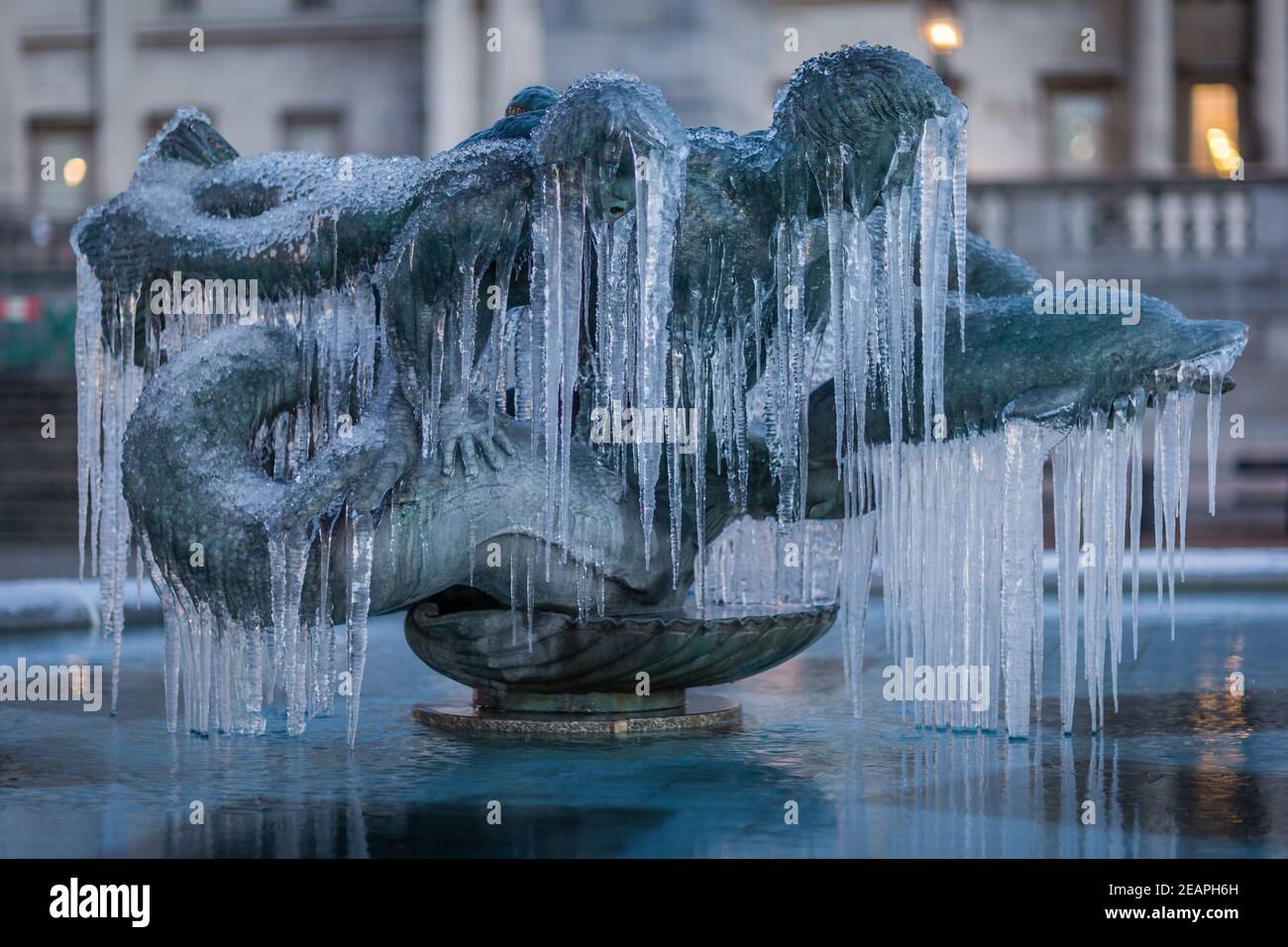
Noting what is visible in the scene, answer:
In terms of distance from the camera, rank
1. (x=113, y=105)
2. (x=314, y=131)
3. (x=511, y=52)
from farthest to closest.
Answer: (x=113, y=105) → (x=314, y=131) → (x=511, y=52)

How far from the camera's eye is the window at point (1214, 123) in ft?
106

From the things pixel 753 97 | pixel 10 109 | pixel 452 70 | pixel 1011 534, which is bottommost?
pixel 1011 534

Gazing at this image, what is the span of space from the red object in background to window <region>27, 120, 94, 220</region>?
9.47 metres

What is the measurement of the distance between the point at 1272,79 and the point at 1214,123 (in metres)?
1.41

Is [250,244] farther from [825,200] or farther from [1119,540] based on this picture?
[1119,540]

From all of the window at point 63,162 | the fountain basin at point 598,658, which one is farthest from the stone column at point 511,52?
the fountain basin at point 598,658

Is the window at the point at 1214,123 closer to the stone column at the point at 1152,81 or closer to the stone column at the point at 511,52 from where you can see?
the stone column at the point at 1152,81

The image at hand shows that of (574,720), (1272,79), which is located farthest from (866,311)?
(1272,79)

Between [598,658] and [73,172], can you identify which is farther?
[73,172]

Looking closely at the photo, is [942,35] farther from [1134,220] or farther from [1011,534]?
[1011,534]

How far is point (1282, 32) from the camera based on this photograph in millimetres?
31125

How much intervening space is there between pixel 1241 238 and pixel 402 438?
21399 millimetres

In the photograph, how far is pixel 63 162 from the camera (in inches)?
1518
